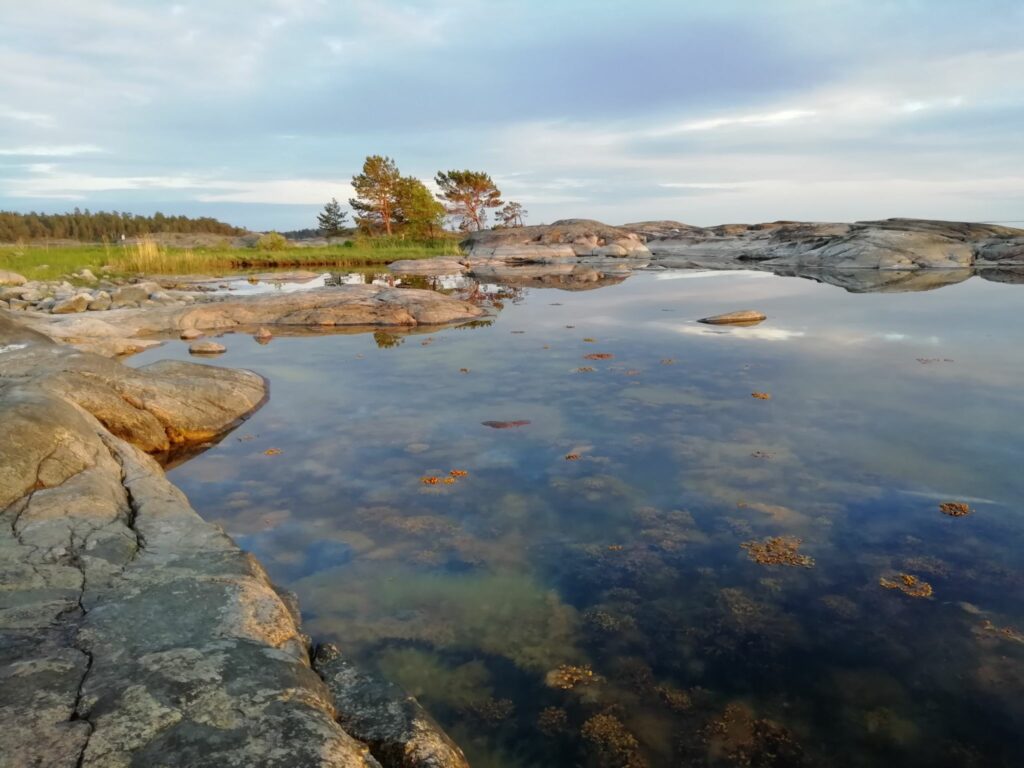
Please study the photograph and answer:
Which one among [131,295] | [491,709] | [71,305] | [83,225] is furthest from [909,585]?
[83,225]

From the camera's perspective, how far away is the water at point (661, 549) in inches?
122

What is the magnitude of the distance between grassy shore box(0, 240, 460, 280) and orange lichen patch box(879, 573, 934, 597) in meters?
28.4

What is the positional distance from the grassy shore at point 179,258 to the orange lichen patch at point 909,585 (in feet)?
93.1

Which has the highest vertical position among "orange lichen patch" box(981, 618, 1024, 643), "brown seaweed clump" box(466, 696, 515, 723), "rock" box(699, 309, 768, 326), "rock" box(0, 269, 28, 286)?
"rock" box(0, 269, 28, 286)

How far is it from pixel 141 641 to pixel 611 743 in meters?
2.16

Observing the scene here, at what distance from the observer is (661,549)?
4.65m

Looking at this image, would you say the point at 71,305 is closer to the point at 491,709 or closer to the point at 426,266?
the point at 491,709

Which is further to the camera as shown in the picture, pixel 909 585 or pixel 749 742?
pixel 909 585

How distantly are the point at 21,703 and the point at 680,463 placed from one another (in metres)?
5.35

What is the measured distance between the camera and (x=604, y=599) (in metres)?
4.07

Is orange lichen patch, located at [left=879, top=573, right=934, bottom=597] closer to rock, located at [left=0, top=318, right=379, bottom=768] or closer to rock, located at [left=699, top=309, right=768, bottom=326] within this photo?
rock, located at [left=0, top=318, right=379, bottom=768]

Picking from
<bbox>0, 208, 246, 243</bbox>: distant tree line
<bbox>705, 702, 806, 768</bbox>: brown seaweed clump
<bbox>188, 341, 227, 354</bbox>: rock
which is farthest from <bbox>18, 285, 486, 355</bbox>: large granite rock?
<bbox>0, 208, 246, 243</bbox>: distant tree line

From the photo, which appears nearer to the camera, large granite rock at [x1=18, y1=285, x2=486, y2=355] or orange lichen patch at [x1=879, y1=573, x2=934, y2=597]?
orange lichen patch at [x1=879, y1=573, x2=934, y2=597]

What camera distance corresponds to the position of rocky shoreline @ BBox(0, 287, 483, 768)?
81.9 inches
